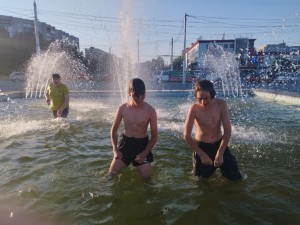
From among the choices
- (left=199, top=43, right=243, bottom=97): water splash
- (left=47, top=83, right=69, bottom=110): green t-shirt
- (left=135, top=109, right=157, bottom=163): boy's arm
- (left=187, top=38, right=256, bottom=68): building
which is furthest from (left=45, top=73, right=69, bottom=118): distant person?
(left=187, top=38, right=256, bottom=68): building

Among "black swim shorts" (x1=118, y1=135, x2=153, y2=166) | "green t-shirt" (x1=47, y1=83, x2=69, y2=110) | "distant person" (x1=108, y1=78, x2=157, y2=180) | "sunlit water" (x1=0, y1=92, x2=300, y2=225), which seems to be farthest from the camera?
"green t-shirt" (x1=47, y1=83, x2=69, y2=110)

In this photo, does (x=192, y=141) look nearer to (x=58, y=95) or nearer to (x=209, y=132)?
(x=209, y=132)

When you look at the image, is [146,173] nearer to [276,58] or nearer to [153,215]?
[153,215]

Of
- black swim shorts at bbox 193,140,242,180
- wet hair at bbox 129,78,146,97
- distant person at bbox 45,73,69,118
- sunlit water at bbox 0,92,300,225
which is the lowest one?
sunlit water at bbox 0,92,300,225

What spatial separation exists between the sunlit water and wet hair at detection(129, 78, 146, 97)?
1573 millimetres

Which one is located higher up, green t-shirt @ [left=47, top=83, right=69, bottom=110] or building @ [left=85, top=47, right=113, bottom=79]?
building @ [left=85, top=47, right=113, bottom=79]

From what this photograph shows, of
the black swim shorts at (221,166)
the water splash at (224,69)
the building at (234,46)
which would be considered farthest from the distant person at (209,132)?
the building at (234,46)

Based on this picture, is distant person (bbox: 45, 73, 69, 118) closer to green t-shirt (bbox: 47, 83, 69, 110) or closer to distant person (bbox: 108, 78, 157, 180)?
green t-shirt (bbox: 47, 83, 69, 110)

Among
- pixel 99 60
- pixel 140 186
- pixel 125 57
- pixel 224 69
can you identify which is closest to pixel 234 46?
pixel 224 69

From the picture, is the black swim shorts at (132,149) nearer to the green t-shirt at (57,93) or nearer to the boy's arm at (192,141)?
the boy's arm at (192,141)

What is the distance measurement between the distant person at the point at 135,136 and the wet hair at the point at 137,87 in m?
0.14

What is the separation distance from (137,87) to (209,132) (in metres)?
1.28

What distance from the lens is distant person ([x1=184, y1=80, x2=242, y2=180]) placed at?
14.4ft

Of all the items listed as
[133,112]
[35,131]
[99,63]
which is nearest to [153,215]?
[133,112]
